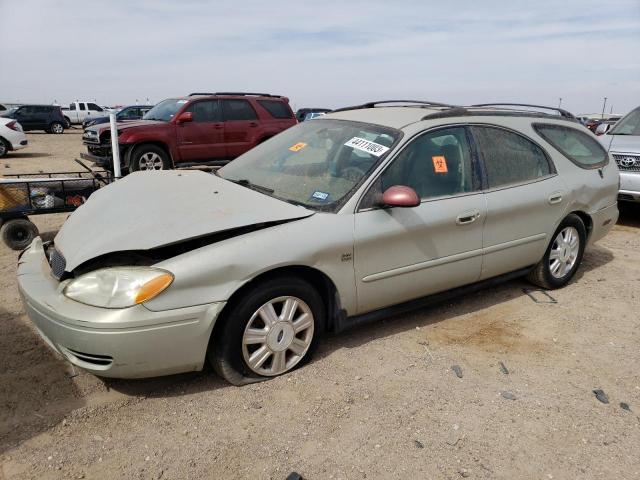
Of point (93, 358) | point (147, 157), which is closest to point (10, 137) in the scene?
point (147, 157)

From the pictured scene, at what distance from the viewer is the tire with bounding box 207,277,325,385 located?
2.92m

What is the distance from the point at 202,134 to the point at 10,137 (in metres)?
7.16

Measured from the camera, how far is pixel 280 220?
3.09 m

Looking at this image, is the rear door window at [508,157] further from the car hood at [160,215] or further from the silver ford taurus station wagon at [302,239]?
the car hood at [160,215]

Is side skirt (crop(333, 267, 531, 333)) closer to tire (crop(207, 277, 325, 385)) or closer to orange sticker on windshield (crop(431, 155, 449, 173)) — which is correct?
tire (crop(207, 277, 325, 385))

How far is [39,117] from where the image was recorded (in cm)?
2711

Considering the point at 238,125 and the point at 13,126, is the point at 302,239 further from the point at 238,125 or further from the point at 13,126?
the point at 13,126

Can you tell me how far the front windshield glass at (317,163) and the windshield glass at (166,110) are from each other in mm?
7526

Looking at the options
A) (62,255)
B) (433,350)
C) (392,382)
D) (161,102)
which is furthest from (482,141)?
(161,102)

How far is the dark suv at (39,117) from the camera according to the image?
87.0ft

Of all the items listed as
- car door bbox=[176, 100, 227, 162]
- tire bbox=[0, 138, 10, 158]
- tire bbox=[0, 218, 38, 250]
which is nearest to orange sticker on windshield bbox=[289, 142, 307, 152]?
tire bbox=[0, 218, 38, 250]

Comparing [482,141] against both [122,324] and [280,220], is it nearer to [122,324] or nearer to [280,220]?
[280,220]

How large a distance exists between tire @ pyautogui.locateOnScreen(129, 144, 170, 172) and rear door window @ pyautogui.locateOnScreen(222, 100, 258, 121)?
166cm

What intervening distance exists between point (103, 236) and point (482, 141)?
2778 mm
